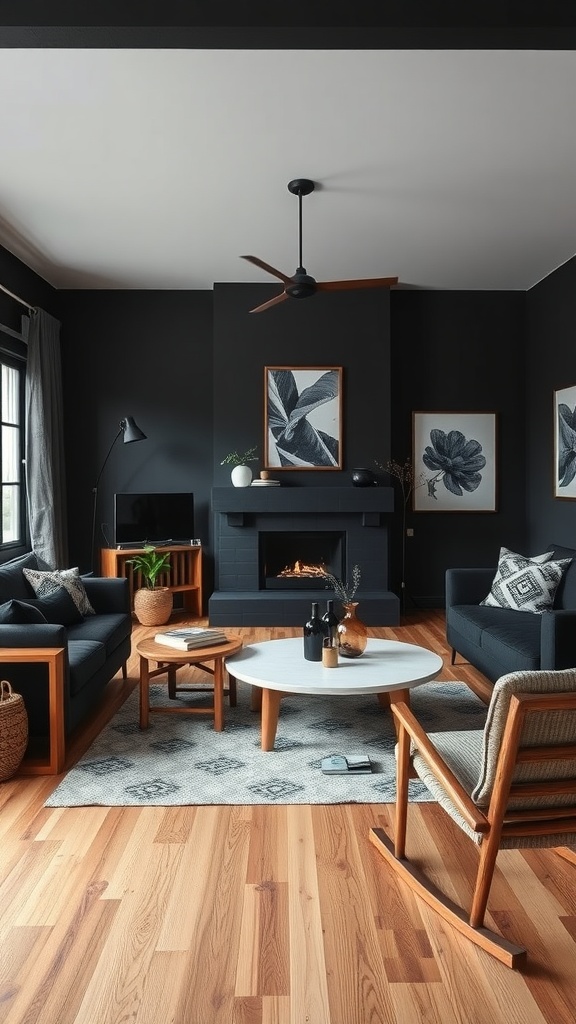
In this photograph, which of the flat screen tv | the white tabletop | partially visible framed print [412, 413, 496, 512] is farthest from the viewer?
partially visible framed print [412, 413, 496, 512]

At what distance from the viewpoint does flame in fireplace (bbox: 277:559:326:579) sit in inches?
272

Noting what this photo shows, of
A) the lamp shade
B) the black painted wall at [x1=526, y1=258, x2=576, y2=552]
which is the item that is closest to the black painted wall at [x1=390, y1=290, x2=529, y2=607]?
the black painted wall at [x1=526, y1=258, x2=576, y2=552]

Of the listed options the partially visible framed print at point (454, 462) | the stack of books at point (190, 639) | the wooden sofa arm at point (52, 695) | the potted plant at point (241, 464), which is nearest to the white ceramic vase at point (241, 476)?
the potted plant at point (241, 464)

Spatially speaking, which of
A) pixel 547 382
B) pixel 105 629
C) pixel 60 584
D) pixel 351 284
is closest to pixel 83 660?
pixel 105 629

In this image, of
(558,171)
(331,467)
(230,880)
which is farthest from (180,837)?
(331,467)

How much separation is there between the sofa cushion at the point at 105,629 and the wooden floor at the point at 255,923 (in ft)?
4.09

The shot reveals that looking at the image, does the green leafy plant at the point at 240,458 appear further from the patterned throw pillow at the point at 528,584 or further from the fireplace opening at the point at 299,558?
the patterned throw pillow at the point at 528,584

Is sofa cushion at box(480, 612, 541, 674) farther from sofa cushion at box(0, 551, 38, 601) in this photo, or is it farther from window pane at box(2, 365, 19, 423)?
window pane at box(2, 365, 19, 423)

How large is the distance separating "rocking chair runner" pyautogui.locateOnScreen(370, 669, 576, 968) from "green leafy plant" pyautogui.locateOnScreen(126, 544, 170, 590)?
4600 millimetres

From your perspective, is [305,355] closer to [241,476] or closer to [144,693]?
[241,476]

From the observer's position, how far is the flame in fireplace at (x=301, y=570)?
691cm

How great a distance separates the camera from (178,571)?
23.1ft

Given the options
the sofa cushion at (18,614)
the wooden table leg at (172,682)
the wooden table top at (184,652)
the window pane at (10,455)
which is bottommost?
the wooden table leg at (172,682)

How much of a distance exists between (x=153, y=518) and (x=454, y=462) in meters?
2.92
